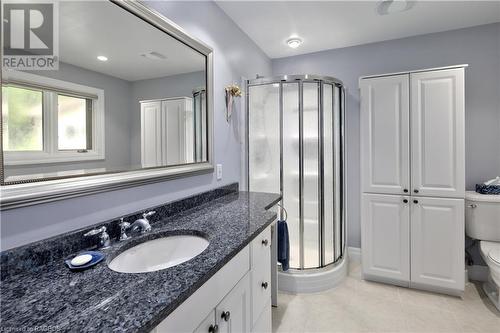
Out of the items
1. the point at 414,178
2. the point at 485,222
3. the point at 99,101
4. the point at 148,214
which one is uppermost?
the point at 99,101

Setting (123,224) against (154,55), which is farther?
(154,55)

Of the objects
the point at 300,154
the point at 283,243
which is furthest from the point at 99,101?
the point at 300,154

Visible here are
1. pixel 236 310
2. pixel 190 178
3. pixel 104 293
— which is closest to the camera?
pixel 104 293

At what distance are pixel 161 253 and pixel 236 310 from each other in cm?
44

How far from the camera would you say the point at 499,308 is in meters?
1.99

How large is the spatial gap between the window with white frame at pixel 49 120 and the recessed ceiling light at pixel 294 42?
6.73ft

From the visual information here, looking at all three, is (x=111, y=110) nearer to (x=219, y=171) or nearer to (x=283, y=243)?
(x=219, y=171)

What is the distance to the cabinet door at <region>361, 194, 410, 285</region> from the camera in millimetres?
2326

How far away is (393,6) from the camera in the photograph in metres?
2.06

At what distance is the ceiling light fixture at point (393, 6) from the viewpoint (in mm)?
2008

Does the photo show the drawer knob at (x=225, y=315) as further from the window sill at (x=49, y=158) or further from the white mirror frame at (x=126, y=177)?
the window sill at (x=49, y=158)

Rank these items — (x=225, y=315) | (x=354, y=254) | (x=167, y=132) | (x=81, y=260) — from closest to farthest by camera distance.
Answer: (x=81, y=260)
(x=225, y=315)
(x=167, y=132)
(x=354, y=254)

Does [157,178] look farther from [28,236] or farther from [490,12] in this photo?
[490,12]

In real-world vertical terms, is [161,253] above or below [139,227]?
below
